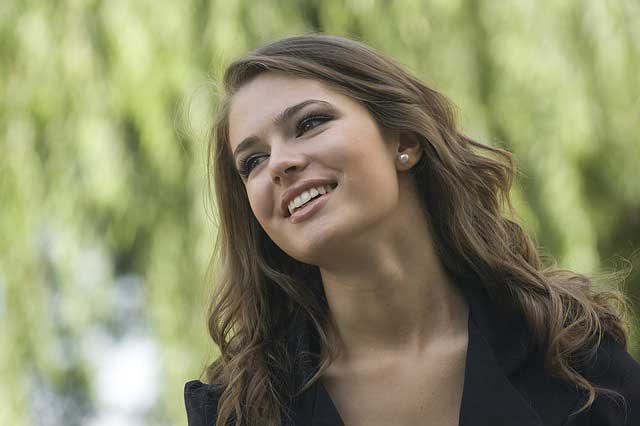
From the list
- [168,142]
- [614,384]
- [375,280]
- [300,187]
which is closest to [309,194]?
[300,187]

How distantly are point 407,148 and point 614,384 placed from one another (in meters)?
0.73

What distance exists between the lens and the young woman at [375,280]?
251 centimetres

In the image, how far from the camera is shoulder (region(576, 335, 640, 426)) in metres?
2.49

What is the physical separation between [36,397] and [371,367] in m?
2.48

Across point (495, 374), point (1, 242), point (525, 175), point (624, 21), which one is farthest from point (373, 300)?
point (1, 242)

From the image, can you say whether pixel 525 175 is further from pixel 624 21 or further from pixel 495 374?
pixel 495 374

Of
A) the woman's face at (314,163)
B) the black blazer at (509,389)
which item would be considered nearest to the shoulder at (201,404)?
the black blazer at (509,389)

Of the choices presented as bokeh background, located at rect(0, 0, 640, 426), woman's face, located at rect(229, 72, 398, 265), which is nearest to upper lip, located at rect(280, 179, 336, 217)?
woman's face, located at rect(229, 72, 398, 265)

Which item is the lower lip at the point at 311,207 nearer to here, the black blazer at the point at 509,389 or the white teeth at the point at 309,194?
the white teeth at the point at 309,194

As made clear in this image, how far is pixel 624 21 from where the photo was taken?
Answer: 14.3ft

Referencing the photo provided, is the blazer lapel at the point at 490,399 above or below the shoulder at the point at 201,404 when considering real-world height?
below

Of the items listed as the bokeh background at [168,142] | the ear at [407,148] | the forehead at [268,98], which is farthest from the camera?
the bokeh background at [168,142]

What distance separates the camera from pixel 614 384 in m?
Result: 2.53

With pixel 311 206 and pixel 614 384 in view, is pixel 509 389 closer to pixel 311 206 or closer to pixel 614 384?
pixel 614 384
